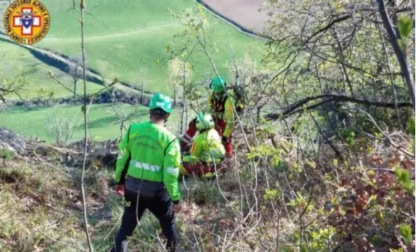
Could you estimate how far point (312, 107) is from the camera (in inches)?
311

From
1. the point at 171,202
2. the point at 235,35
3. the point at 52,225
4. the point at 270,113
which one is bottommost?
the point at 52,225

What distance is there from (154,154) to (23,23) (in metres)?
8.68

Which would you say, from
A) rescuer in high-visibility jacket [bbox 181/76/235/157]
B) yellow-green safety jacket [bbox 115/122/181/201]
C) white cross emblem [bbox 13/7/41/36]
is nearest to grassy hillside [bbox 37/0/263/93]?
white cross emblem [bbox 13/7/41/36]

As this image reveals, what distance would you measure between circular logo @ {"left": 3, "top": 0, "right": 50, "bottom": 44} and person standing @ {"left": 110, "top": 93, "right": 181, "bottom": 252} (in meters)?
7.75

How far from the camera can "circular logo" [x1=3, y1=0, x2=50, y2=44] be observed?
13375mm

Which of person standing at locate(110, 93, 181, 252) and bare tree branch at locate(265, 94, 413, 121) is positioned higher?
bare tree branch at locate(265, 94, 413, 121)

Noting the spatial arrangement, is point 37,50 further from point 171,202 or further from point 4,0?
point 171,202

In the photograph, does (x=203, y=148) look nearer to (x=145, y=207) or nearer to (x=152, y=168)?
(x=145, y=207)

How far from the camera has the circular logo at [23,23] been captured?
13375 millimetres

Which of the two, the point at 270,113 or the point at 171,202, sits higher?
the point at 270,113

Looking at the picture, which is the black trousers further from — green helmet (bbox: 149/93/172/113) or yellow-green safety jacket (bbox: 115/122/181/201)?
green helmet (bbox: 149/93/172/113)

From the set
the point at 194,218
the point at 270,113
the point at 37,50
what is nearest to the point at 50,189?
the point at 194,218

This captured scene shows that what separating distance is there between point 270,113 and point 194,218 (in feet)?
5.09

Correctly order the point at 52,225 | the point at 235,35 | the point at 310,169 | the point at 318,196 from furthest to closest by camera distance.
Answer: the point at 235,35 → the point at 52,225 → the point at 310,169 → the point at 318,196
